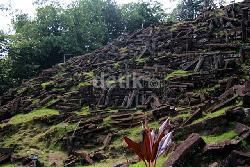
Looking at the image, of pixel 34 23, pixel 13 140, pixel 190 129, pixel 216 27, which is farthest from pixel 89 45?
pixel 190 129

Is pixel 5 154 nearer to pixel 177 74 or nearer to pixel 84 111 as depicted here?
pixel 84 111

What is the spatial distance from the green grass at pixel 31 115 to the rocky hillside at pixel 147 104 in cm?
6

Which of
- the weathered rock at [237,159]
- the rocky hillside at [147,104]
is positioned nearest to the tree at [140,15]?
the rocky hillside at [147,104]

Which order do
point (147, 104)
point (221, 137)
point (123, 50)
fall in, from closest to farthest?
point (221, 137) → point (147, 104) → point (123, 50)

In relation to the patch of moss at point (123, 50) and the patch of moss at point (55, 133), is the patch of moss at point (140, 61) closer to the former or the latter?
the patch of moss at point (123, 50)

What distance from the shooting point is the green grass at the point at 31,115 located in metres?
16.2

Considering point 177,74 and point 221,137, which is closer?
point 221,137

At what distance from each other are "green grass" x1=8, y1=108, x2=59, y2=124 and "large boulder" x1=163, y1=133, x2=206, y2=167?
1085cm

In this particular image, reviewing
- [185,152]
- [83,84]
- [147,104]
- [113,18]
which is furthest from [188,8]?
[185,152]

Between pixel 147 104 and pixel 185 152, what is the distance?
7.74 meters

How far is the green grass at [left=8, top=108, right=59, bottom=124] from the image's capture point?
16203mm

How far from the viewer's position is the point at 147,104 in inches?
543

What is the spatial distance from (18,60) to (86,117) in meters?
18.6

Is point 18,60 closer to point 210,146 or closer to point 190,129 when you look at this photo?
point 190,129
